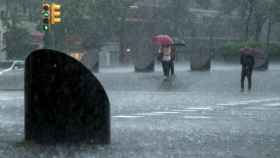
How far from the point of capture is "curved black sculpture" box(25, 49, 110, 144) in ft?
38.7

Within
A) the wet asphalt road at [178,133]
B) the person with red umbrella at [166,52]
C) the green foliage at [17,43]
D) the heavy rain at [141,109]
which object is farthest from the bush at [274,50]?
the wet asphalt road at [178,133]

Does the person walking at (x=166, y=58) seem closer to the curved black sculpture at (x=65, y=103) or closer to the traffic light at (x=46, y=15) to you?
the traffic light at (x=46, y=15)

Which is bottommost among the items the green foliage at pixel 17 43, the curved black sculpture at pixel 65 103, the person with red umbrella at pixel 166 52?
the green foliage at pixel 17 43

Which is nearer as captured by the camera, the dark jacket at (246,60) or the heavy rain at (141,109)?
the heavy rain at (141,109)

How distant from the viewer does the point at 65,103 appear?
11883 mm

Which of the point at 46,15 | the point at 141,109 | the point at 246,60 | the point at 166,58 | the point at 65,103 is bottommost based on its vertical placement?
the point at 166,58

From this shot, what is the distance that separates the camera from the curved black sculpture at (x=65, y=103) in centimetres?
1180

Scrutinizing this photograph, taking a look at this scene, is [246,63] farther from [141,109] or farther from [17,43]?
[17,43]

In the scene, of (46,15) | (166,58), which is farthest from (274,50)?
(46,15)

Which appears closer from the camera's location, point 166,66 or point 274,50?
point 166,66

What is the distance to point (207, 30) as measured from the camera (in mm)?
87375

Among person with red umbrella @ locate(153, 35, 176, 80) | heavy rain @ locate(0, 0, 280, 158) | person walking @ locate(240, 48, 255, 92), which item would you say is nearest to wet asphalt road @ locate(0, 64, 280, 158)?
heavy rain @ locate(0, 0, 280, 158)

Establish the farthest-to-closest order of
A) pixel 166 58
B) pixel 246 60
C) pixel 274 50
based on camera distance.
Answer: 1. pixel 274 50
2. pixel 166 58
3. pixel 246 60

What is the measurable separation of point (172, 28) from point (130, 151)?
236 feet
